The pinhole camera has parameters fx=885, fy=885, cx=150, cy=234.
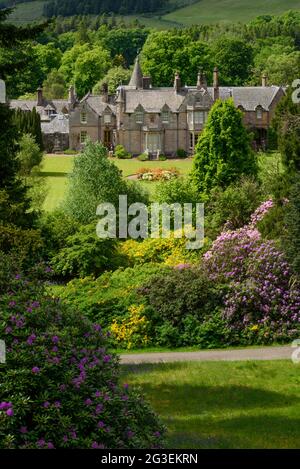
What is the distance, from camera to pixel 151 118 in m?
86.6

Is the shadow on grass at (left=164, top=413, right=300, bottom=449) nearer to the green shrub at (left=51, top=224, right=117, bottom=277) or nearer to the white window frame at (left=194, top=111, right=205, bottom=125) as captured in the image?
the green shrub at (left=51, top=224, right=117, bottom=277)

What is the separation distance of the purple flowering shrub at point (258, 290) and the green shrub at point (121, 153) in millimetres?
55995

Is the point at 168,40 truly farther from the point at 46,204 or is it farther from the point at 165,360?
the point at 165,360

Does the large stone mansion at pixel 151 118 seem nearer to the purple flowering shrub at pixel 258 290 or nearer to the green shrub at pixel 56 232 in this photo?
the green shrub at pixel 56 232

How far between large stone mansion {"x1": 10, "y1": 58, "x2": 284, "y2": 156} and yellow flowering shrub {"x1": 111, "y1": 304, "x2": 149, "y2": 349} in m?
60.4

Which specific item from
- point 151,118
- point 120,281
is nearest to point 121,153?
point 151,118

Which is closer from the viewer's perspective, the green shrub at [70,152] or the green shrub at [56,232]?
the green shrub at [56,232]

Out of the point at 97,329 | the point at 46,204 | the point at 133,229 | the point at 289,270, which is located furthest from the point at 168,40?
the point at 97,329

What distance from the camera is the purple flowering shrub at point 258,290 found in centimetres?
2428

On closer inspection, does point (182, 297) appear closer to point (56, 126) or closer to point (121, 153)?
point (121, 153)

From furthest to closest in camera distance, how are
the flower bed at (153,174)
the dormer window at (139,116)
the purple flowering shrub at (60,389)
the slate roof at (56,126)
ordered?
the slate roof at (56,126) < the dormer window at (139,116) < the flower bed at (153,174) < the purple flowering shrub at (60,389)

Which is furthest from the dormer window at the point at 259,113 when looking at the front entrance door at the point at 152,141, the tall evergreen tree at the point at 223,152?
the tall evergreen tree at the point at 223,152

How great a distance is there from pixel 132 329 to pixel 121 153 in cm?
5889

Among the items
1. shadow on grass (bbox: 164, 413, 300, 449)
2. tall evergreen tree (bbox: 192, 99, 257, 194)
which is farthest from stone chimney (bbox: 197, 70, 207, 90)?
shadow on grass (bbox: 164, 413, 300, 449)
